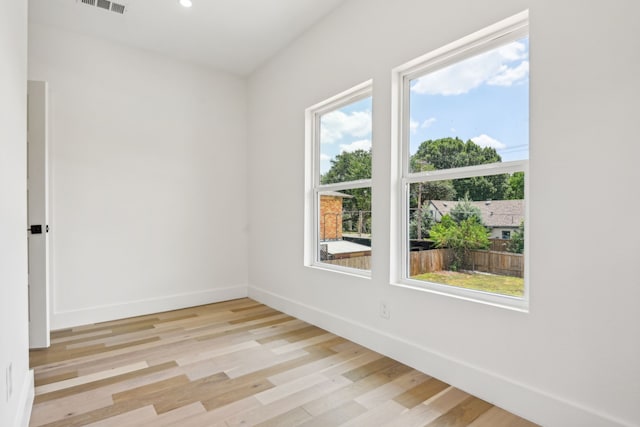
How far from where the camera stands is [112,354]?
8.90ft

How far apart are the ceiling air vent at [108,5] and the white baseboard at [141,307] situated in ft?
8.93

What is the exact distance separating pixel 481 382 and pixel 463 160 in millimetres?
1337

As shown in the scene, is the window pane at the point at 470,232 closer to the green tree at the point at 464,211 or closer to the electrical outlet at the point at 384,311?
the green tree at the point at 464,211

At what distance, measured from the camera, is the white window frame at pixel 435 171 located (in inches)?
79.0

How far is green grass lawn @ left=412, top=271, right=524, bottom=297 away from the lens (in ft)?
6.65

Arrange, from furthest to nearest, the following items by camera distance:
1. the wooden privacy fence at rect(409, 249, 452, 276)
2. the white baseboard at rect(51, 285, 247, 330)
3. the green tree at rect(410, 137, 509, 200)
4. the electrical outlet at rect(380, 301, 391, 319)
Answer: the white baseboard at rect(51, 285, 247, 330) < the electrical outlet at rect(380, 301, 391, 319) < the wooden privacy fence at rect(409, 249, 452, 276) < the green tree at rect(410, 137, 509, 200)

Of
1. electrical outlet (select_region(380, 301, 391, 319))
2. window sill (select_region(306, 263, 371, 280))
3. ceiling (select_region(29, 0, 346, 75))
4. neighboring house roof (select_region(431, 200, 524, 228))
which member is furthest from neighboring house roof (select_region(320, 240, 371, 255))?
ceiling (select_region(29, 0, 346, 75))

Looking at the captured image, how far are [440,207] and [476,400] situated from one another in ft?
3.87

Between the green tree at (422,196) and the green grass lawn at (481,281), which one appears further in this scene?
the green tree at (422,196)

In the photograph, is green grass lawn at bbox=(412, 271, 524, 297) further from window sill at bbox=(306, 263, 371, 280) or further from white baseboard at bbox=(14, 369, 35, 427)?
white baseboard at bbox=(14, 369, 35, 427)

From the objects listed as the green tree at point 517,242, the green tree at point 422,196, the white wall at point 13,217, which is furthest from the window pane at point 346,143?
the white wall at point 13,217

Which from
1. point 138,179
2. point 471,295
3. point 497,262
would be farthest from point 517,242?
point 138,179

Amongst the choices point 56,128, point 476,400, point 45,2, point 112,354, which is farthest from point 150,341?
point 45,2

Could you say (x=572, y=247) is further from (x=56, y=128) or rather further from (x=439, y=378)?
(x=56, y=128)
